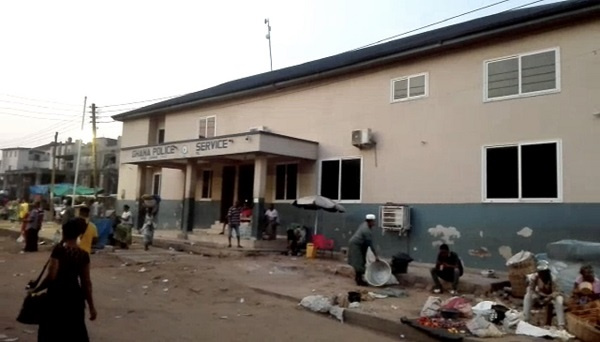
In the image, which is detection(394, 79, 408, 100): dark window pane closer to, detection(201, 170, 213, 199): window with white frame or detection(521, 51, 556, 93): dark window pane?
detection(521, 51, 556, 93): dark window pane

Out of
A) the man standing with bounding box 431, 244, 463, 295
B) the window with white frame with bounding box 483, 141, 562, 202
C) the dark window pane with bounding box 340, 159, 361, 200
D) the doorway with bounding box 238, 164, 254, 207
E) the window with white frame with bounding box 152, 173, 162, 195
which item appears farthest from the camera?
the window with white frame with bounding box 152, 173, 162, 195

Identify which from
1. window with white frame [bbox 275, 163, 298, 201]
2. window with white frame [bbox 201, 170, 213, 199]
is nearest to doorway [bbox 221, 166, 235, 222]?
window with white frame [bbox 201, 170, 213, 199]

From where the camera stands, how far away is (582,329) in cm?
726

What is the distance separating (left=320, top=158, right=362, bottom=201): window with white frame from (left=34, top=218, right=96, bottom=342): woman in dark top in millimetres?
12705

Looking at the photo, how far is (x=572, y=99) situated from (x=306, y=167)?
8987 mm

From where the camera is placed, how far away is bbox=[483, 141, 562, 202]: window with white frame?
12586 mm

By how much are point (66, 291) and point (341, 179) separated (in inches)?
525

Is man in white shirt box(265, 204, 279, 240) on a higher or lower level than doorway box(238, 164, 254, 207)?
lower

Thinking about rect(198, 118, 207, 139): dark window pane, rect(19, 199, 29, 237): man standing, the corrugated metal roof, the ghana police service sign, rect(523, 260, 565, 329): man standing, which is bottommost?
rect(523, 260, 565, 329): man standing

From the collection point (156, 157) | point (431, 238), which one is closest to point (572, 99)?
point (431, 238)

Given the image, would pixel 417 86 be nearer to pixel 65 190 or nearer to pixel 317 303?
pixel 317 303

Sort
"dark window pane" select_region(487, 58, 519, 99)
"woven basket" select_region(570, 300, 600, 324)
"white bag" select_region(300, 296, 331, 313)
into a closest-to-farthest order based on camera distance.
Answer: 1. "woven basket" select_region(570, 300, 600, 324)
2. "white bag" select_region(300, 296, 331, 313)
3. "dark window pane" select_region(487, 58, 519, 99)

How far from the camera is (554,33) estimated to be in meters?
13.0

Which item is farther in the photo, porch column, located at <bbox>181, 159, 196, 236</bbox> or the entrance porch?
porch column, located at <bbox>181, 159, 196, 236</bbox>
